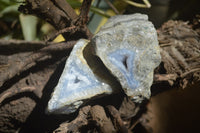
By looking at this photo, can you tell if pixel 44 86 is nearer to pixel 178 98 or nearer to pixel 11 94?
pixel 11 94

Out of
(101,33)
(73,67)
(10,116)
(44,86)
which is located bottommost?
(10,116)

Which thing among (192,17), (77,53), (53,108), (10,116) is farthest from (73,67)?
(192,17)

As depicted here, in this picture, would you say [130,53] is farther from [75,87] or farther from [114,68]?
[75,87]

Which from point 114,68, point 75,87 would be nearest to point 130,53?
point 114,68
